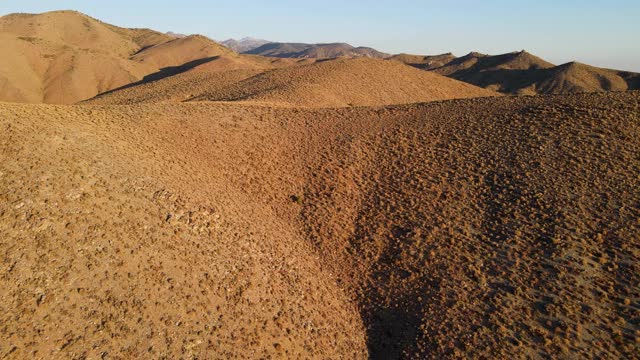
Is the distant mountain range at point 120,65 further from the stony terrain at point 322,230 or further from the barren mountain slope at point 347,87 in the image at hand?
the stony terrain at point 322,230

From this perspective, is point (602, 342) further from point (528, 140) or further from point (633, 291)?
point (528, 140)

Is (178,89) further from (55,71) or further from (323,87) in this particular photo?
(55,71)

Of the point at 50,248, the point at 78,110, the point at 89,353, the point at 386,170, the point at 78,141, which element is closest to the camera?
the point at 89,353

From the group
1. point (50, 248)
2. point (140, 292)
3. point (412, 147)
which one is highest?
point (412, 147)

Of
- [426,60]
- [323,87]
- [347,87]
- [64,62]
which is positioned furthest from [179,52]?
[426,60]

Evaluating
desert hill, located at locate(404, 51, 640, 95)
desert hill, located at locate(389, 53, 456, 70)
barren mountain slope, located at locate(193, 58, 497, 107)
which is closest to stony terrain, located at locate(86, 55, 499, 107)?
barren mountain slope, located at locate(193, 58, 497, 107)

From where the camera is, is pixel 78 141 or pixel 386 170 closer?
pixel 78 141

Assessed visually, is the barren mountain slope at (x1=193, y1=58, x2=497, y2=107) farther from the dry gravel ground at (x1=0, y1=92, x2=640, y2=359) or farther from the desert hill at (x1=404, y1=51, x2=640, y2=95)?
the desert hill at (x1=404, y1=51, x2=640, y2=95)

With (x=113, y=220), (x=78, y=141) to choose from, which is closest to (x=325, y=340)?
(x=113, y=220)
